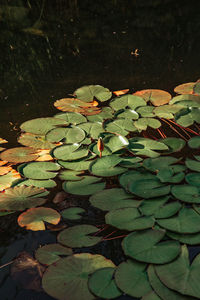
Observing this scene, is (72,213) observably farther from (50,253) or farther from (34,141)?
(34,141)

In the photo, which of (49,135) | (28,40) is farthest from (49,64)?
(49,135)

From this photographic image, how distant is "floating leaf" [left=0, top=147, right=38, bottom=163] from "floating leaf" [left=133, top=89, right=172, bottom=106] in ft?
2.21

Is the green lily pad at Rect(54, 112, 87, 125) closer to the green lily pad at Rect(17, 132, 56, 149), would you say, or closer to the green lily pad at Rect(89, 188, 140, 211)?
the green lily pad at Rect(17, 132, 56, 149)

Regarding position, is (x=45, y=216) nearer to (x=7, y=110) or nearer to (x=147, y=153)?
(x=147, y=153)

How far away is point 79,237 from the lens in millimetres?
1084

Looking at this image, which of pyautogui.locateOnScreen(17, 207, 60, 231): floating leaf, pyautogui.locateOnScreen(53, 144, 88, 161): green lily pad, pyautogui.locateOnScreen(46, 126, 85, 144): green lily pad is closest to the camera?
pyautogui.locateOnScreen(17, 207, 60, 231): floating leaf

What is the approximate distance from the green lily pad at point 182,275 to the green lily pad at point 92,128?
2.42ft

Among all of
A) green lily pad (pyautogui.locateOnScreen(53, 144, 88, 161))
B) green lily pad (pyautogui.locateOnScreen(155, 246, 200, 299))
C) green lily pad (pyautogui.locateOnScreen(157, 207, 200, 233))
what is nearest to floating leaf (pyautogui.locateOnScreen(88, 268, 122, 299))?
green lily pad (pyautogui.locateOnScreen(155, 246, 200, 299))

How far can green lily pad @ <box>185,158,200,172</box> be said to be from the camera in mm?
1324

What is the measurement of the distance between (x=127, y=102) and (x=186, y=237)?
925 millimetres

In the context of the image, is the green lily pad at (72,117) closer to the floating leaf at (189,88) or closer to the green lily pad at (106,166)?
the green lily pad at (106,166)

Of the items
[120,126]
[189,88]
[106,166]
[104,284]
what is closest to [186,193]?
[106,166]

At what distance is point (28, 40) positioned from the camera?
112 inches

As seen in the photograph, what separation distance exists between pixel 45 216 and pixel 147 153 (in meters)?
0.49
